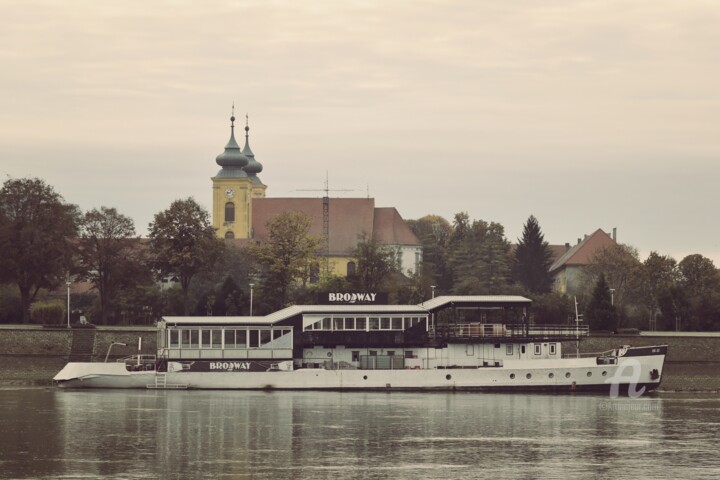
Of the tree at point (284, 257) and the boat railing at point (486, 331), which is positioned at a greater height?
the tree at point (284, 257)

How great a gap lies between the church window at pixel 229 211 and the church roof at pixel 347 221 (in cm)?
288

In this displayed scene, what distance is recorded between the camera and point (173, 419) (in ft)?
217

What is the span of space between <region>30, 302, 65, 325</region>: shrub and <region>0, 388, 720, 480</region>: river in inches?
1299

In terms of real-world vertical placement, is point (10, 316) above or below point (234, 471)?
above

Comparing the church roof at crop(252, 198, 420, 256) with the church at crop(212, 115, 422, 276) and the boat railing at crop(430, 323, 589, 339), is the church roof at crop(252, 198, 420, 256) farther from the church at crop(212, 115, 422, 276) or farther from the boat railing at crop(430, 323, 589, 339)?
the boat railing at crop(430, 323, 589, 339)

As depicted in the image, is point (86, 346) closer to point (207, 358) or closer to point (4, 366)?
point (4, 366)

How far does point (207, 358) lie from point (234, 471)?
3566 centimetres

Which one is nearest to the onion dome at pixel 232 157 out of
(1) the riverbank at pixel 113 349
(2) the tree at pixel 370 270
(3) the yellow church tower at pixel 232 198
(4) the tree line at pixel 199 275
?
(3) the yellow church tower at pixel 232 198

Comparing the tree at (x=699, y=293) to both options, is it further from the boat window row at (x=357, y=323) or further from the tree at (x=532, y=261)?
the boat window row at (x=357, y=323)

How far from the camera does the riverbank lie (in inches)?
3775

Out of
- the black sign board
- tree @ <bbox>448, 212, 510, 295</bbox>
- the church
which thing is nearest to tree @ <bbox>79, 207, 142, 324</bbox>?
the black sign board

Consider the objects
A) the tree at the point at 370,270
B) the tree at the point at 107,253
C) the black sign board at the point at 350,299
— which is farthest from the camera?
the tree at the point at 370,270

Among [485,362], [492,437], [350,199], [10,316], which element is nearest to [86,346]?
[10,316]

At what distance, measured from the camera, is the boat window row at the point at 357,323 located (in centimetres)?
8619
